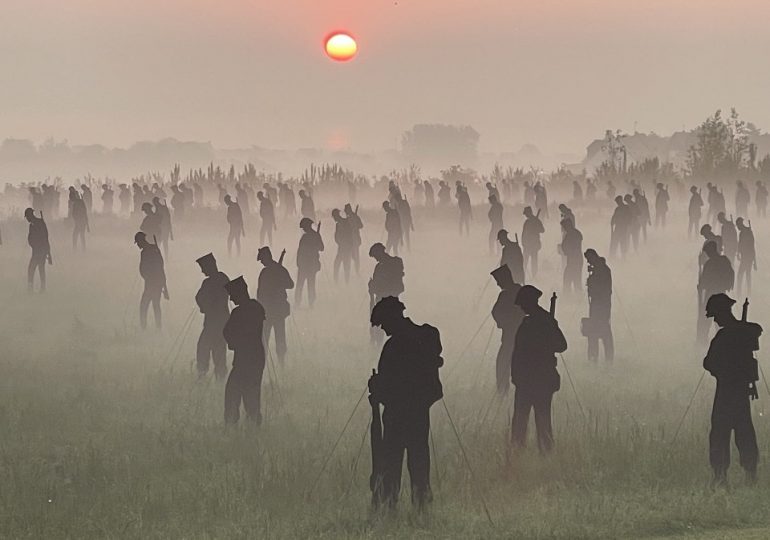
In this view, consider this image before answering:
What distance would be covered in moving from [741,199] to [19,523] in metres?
33.3

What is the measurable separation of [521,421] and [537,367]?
741 millimetres

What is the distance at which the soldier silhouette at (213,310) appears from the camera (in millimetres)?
15148

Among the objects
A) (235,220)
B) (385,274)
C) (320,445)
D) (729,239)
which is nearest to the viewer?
(320,445)

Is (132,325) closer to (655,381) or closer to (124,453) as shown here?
(124,453)

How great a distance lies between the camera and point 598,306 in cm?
1777

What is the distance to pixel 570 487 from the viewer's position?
33.7ft

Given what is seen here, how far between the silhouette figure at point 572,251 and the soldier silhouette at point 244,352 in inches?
484

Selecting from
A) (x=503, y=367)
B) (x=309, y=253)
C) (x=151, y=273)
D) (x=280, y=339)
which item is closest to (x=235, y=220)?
(x=309, y=253)

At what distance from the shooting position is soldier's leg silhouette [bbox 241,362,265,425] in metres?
12.7

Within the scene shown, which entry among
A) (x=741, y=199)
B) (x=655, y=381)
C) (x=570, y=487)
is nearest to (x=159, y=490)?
(x=570, y=487)

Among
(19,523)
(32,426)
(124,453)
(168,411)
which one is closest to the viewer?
(19,523)

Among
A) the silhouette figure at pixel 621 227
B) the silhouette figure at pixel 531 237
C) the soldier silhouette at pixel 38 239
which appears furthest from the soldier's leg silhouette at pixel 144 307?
the silhouette figure at pixel 621 227

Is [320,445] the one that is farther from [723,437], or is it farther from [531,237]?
[531,237]

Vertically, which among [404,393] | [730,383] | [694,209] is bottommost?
[730,383]
